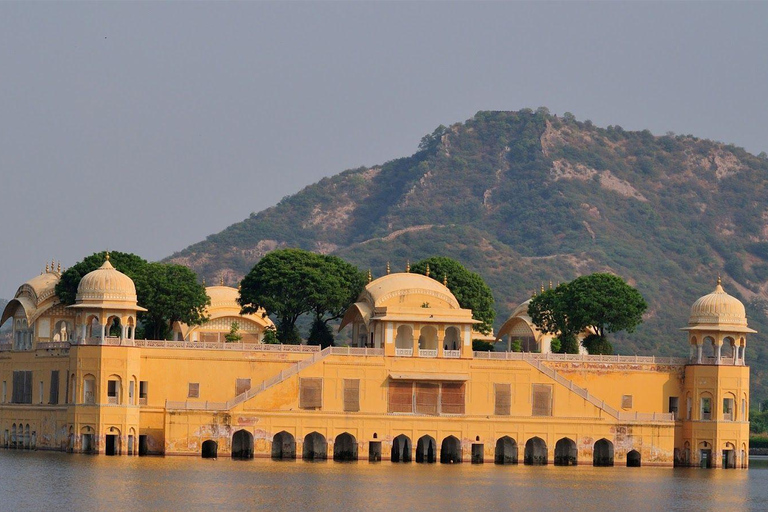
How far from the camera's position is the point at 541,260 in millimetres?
163875

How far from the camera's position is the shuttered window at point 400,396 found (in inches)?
2916

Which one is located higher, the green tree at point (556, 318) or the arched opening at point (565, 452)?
the green tree at point (556, 318)

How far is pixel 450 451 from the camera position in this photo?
7550cm

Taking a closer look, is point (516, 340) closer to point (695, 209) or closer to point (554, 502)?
point (554, 502)

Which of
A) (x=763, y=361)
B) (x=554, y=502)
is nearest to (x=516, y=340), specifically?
(x=554, y=502)

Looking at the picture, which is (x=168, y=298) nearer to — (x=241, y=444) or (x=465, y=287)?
(x=241, y=444)

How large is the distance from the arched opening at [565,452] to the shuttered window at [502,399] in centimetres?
280

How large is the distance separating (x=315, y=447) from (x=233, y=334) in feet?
37.4

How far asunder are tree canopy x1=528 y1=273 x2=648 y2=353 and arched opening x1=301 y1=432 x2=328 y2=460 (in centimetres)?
1519

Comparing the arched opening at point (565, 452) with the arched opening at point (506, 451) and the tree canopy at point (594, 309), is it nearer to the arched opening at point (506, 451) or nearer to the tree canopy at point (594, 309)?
the arched opening at point (506, 451)

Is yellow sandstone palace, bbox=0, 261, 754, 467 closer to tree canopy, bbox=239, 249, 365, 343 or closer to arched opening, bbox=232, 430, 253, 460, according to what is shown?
arched opening, bbox=232, 430, 253, 460

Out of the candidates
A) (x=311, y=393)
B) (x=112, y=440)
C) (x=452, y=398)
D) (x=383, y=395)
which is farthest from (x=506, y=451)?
(x=112, y=440)

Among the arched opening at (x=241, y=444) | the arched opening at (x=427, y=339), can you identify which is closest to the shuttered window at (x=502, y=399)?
the arched opening at (x=427, y=339)

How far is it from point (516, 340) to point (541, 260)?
7212 centimetres
